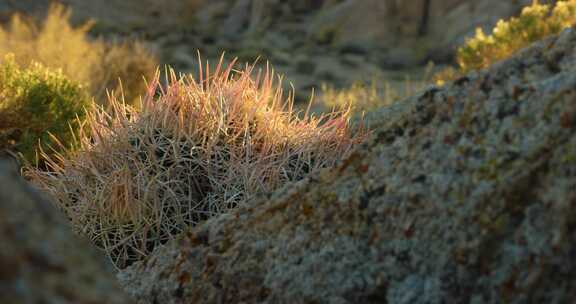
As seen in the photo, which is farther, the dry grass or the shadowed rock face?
the dry grass

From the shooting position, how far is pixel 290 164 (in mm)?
3201

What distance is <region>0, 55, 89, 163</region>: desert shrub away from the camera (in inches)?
196

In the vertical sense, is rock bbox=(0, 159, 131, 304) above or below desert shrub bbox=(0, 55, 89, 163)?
above

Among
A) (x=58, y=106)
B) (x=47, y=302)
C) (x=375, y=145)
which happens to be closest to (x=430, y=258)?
(x=375, y=145)

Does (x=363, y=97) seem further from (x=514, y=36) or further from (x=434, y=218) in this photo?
(x=434, y=218)

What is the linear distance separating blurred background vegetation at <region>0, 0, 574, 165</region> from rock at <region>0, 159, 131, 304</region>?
12.2 feet

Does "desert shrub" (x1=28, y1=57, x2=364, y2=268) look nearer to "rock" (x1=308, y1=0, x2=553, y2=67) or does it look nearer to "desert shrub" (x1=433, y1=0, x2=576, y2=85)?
"desert shrub" (x1=433, y1=0, x2=576, y2=85)

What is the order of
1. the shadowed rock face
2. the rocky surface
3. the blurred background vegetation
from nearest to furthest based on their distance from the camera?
the shadowed rock face < the blurred background vegetation < the rocky surface

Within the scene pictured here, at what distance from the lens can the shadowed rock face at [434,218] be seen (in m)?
1.46

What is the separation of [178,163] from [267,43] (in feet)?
80.0

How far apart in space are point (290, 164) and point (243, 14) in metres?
28.9

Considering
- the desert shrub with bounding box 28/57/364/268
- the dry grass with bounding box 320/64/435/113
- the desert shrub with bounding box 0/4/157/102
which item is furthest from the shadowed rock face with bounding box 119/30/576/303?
the desert shrub with bounding box 0/4/157/102

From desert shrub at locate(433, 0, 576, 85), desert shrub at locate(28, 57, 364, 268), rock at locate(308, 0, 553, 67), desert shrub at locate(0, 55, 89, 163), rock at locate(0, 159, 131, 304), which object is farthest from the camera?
rock at locate(308, 0, 553, 67)

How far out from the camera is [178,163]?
2992mm
